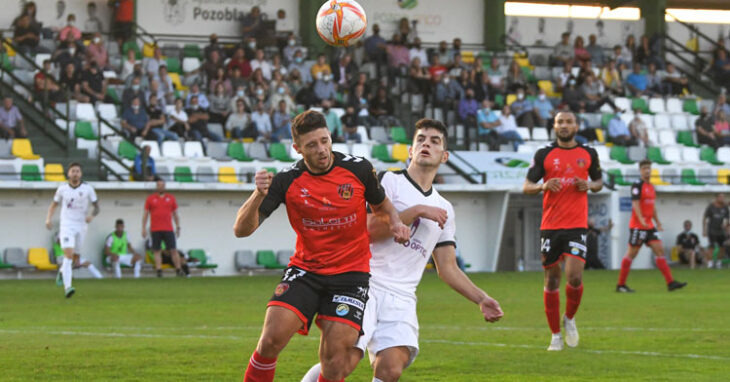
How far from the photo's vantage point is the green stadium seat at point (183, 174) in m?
27.8

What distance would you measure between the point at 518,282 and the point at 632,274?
4.84 meters

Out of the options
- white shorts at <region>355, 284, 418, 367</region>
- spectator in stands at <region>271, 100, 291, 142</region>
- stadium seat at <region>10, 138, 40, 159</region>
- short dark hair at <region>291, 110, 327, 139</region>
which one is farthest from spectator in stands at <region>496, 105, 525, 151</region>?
short dark hair at <region>291, 110, 327, 139</region>

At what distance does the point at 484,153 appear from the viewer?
31.8m

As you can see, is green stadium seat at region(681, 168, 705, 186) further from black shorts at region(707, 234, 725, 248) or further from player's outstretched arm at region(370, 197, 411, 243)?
player's outstretched arm at region(370, 197, 411, 243)

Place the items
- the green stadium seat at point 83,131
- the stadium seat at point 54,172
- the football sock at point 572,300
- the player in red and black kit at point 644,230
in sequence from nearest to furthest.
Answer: the football sock at point 572,300, the player in red and black kit at point 644,230, the stadium seat at point 54,172, the green stadium seat at point 83,131

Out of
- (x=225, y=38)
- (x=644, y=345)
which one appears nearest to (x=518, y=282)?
(x=644, y=345)

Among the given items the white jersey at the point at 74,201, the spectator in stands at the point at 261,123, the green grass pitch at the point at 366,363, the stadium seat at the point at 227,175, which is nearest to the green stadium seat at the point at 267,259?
the stadium seat at the point at 227,175

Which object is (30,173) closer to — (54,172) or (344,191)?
(54,172)

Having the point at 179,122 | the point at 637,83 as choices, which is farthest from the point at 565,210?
the point at 637,83

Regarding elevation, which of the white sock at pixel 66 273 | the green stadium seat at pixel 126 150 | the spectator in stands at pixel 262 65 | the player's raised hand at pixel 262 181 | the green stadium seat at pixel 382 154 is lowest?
the white sock at pixel 66 273

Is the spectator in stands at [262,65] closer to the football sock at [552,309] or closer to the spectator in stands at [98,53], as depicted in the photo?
the spectator in stands at [98,53]

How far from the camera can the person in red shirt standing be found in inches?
1019

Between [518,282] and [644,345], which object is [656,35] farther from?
[644,345]

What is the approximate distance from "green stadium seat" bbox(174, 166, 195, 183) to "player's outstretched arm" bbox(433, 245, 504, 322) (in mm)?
20366
